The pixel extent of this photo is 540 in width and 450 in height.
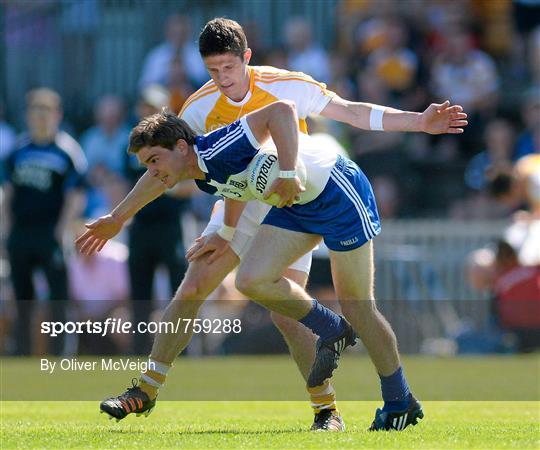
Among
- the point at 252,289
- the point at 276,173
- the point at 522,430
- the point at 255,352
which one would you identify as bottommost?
the point at 255,352

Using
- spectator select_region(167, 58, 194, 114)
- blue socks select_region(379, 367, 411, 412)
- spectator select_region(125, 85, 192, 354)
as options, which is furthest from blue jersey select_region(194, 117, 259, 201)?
spectator select_region(167, 58, 194, 114)

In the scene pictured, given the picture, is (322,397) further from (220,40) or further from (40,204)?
(40,204)

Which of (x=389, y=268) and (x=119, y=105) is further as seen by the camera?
(x=119, y=105)

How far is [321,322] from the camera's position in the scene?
761 cm

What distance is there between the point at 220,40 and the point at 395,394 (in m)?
2.15

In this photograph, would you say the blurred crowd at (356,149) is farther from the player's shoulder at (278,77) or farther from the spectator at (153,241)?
the player's shoulder at (278,77)

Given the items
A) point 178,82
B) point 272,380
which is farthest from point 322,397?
point 178,82

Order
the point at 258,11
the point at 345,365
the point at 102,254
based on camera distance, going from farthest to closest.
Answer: the point at 258,11 < the point at 102,254 < the point at 345,365

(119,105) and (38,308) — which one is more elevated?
(119,105)

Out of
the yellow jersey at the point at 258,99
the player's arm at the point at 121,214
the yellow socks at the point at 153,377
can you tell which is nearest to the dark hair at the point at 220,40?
the yellow jersey at the point at 258,99

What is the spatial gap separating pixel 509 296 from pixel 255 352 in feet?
8.99

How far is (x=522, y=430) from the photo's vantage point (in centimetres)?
760

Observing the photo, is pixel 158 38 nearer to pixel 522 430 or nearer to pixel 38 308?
pixel 38 308

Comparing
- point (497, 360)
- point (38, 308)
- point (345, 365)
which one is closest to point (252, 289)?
point (345, 365)
